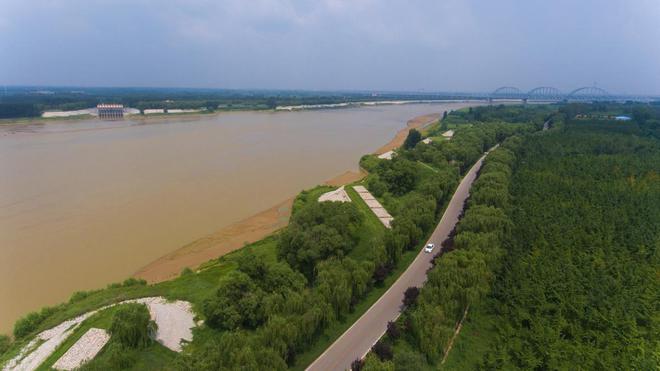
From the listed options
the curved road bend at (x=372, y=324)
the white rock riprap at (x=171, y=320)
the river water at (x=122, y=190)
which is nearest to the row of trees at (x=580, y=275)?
the curved road bend at (x=372, y=324)

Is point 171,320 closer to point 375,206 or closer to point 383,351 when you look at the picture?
point 383,351

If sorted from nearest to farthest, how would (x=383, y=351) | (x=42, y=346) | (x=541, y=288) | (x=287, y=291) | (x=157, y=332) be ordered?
(x=383, y=351) < (x=42, y=346) < (x=157, y=332) < (x=287, y=291) < (x=541, y=288)

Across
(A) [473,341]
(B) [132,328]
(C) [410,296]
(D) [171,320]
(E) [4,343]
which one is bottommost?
(E) [4,343]

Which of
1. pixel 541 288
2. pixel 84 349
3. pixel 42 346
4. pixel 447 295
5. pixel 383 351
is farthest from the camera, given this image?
pixel 541 288

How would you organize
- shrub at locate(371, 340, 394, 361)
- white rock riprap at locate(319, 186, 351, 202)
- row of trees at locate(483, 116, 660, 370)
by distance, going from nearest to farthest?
shrub at locate(371, 340, 394, 361), row of trees at locate(483, 116, 660, 370), white rock riprap at locate(319, 186, 351, 202)

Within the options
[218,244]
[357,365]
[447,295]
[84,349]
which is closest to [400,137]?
[218,244]

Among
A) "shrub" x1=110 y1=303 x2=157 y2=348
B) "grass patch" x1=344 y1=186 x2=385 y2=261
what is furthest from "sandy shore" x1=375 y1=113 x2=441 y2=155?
"shrub" x1=110 y1=303 x2=157 y2=348

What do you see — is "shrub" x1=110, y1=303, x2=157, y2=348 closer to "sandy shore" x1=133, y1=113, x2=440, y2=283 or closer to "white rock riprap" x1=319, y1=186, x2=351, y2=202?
"sandy shore" x1=133, y1=113, x2=440, y2=283
